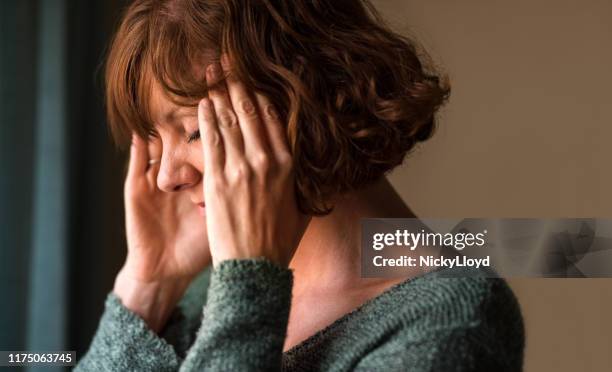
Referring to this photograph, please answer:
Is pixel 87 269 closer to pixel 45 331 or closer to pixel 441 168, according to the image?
pixel 45 331

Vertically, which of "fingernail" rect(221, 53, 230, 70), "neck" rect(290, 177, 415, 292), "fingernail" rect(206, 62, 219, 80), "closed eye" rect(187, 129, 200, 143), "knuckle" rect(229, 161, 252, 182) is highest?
"fingernail" rect(221, 53, 230, 70)

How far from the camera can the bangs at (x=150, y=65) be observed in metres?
0.77

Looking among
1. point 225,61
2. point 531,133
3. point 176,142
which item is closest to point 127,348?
point 176,142

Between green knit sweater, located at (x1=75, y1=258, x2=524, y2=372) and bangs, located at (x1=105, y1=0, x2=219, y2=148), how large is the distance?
0.63 ft

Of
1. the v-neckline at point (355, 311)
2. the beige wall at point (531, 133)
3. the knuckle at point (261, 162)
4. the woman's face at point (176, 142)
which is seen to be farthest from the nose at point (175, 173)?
the beige wall at point (531, 133)

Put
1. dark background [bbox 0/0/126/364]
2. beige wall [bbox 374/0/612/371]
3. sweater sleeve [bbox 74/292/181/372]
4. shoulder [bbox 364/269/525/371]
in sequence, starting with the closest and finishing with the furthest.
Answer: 1. shoulder [bbox 364/269/525/371]
2. sweater sleeve [bbox 74/292/181/372]
3. beige wall [bbox 374/0/612/371]
4. dark background [bbox 0/0/126/364]

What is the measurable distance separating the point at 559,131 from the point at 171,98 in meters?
0.57

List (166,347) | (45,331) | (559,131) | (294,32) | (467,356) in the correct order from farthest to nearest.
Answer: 1. (45,331)
2. (559,131)
3. (166,347)
4. (294,32)
5. (467,356)

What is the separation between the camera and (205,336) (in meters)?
0.70

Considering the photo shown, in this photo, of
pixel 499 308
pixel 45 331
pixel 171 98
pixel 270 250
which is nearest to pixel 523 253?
pixel 499 308

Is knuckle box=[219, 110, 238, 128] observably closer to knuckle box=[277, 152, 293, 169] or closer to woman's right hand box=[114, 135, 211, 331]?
knuckle box=[277, 152, 293, 169]

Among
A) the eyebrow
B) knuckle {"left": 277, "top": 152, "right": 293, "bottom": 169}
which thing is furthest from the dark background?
knuckle {"left": 277, "top": 152, "right": 293, "bottom": 169}

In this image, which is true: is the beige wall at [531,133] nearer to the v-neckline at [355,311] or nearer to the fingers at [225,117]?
the v-neckline at [355,311]

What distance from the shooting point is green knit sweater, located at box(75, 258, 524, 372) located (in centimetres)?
68
